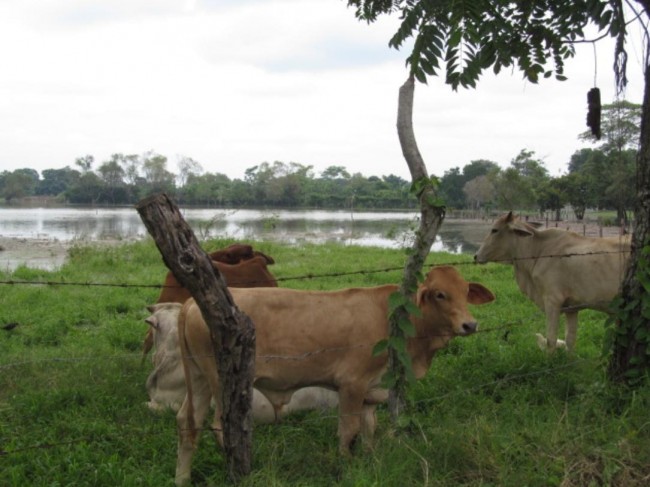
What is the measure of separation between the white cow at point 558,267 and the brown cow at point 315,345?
2.37 metres

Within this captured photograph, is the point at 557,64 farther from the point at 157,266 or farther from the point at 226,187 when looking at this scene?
the point at 226,187

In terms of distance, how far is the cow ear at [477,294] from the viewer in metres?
4.80

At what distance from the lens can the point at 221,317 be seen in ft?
9.91

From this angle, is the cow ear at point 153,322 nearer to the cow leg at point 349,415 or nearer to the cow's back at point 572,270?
the cow leg at point 349,415

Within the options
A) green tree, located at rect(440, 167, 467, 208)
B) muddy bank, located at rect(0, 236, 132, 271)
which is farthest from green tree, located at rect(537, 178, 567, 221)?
muddy bank, located at rect(0, 236, 132, 271)

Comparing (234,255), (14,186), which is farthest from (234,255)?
(14,186)

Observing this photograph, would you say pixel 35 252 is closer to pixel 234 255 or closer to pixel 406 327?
pixel 234 255

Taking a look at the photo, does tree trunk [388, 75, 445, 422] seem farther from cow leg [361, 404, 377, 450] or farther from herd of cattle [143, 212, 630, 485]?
cow leg [361, 404, 377, 450]

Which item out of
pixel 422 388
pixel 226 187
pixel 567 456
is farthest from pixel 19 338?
pixel 226 187

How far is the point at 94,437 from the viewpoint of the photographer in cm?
423

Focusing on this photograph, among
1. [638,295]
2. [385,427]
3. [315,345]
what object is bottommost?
[385,427]

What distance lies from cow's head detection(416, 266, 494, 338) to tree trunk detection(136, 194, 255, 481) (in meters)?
1.70

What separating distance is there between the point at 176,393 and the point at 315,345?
1.41 m

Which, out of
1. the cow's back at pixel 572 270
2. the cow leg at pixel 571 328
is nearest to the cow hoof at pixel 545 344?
the cow leg at pixel 571 328
